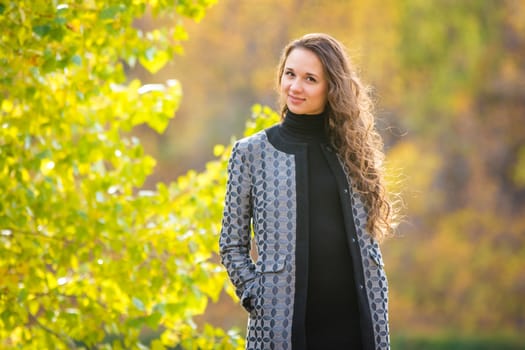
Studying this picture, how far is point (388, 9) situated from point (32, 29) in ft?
47.0

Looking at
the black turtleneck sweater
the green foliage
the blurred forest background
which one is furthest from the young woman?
the blurred forest background

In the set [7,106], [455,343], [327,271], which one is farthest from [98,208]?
[455,343]

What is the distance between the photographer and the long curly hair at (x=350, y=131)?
9.45ft

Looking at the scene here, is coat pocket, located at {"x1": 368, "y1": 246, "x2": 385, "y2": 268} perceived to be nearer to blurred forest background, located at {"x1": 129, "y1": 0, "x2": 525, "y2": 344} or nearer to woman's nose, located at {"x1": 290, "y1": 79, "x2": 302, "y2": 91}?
woman's nose, located at {"x1": 290, "y1": 79, "x2": 302, "y2": 91}

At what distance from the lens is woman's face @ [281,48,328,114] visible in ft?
9.36

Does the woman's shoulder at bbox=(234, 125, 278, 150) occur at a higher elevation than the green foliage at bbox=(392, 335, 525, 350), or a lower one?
lower

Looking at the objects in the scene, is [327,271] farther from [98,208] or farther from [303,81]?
[98,208]

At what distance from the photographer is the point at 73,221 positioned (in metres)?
3.69

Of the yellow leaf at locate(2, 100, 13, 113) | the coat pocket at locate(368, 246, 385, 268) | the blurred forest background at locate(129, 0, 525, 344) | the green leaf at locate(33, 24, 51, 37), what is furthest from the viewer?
the blurred forest background at locate(129, 0, 525, 344)

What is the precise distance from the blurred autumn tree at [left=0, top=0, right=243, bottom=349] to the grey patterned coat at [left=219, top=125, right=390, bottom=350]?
89 centimetres

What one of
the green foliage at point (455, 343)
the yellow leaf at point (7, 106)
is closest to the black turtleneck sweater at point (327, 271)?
the yellow leaf at point (7, 106)

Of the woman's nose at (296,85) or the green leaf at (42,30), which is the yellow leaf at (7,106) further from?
the woman's nose at (296,85)

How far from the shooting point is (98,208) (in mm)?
3775

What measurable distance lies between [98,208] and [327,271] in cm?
145
